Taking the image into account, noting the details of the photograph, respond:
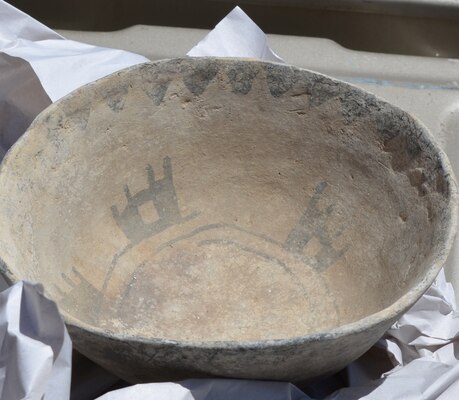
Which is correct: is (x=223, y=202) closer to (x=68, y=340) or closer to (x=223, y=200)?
(x=223, y=200)

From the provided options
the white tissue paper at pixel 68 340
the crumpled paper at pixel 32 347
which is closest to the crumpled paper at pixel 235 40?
the white tissue paper at pixel 68 340

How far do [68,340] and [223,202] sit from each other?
50 centimetres

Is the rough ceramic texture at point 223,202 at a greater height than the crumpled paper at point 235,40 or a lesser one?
lesser

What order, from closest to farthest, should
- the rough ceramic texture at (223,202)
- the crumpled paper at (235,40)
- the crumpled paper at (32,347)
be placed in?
the crumpled paper at (32,347)
the rough ceramic texture at (223,202)
the crumpled paper at (235,40)

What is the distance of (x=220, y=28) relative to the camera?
57.6 inches

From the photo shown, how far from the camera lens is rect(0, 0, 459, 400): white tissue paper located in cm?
82

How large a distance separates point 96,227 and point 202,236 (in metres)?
0.18

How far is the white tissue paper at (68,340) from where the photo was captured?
82cm

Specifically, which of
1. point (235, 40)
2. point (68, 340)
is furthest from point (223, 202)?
point (68, 340)

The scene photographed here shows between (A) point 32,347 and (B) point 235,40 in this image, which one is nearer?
(A) point 32,347

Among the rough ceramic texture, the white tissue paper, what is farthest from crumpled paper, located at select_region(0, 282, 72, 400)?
the rough ceramic texture

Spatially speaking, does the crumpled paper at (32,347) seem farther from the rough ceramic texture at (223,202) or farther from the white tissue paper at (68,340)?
the rough ceramic texture at (223,202)

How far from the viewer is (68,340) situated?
81 cm

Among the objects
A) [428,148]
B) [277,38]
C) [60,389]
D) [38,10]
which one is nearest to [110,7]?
[38,10]
